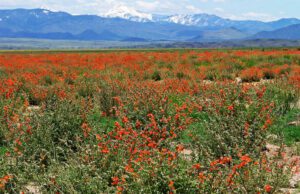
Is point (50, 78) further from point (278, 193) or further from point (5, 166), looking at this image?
point (278, 193)

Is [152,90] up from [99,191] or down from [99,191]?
up

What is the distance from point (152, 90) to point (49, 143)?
12.3 ft

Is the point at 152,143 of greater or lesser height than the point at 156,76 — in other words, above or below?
above

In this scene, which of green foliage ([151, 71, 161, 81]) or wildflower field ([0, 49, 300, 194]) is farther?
green foliage ([151, 71, 161, 81])

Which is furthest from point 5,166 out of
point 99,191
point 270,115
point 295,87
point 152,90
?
point 295,87

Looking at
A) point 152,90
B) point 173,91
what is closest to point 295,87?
point 173,91

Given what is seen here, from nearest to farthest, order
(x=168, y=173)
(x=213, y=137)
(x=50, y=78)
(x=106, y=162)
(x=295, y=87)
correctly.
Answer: (x=168, y=173) < (x=106, y=162) < (x=213, y=137) < (x=295, y=87) < (x=50, y=78)

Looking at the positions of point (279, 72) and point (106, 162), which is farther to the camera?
point (279, 72)

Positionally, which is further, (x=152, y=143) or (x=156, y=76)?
(x=156, y=76)

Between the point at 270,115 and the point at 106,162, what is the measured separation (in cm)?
463

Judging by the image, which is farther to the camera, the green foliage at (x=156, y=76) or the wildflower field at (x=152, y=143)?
the green foliage at (x=156, y=76)

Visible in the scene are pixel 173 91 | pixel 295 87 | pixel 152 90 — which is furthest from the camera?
pixel 173 91

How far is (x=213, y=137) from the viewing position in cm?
789

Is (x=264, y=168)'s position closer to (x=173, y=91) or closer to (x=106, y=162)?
(x=106, y=162)
